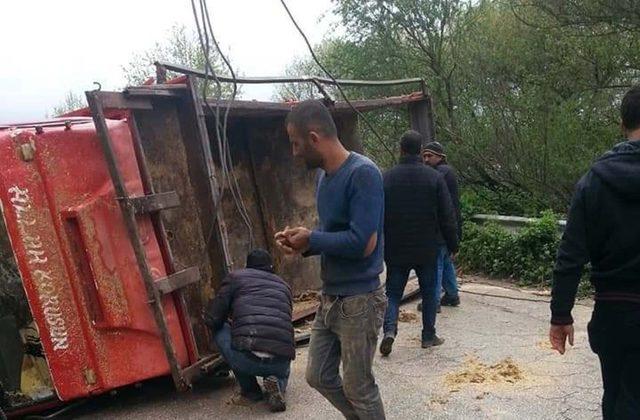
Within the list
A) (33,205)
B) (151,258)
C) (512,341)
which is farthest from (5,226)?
(512,341)

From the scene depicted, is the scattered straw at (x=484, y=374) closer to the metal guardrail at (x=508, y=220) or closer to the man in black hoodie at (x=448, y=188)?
the man in black hoodie at (x=448, y=188)

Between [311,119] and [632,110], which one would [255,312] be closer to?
[311,119]

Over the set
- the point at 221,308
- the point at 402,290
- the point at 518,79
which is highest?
the point at 518,79

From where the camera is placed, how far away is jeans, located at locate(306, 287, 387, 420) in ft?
9.86

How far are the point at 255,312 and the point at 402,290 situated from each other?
1.56 meters

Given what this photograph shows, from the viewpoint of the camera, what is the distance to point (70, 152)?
3.98 metres

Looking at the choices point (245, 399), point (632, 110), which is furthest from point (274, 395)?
Answer: point (632, 110)

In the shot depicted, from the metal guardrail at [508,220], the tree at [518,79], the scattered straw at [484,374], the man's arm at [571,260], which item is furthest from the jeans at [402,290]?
the tree at [518,79]

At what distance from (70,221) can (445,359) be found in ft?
9.61

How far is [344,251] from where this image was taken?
2.86m

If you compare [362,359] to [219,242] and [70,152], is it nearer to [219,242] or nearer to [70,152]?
[219,242]

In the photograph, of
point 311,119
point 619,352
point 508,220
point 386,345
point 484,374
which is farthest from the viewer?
point 508,220

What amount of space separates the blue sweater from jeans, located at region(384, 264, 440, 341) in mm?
2099

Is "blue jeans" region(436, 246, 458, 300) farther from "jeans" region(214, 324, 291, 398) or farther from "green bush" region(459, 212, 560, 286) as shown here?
"jeans" region(214, 324, 291, 398)
